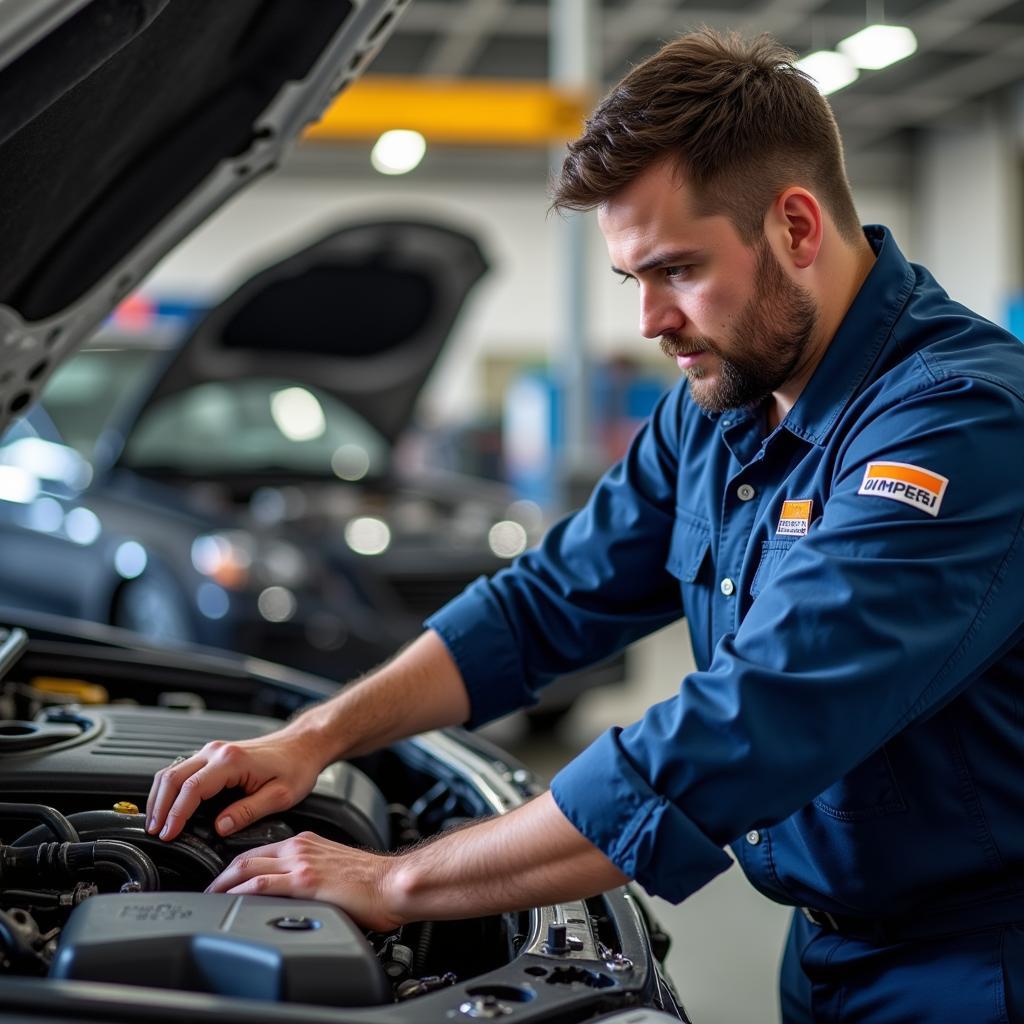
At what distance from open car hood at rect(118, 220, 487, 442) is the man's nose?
2955 millimetres

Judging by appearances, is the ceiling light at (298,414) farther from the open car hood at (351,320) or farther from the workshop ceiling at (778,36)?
the workshop ceiling at (778,36)

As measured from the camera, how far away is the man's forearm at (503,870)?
1.06 m

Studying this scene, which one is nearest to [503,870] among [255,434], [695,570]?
[695,570]

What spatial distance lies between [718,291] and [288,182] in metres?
15.0

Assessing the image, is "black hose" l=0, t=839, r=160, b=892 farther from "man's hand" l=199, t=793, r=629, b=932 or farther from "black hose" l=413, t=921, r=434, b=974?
"black hose" l=413, t=921, r=434, b=974

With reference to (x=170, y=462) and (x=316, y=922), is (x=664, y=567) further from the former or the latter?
(x=170, y=462)

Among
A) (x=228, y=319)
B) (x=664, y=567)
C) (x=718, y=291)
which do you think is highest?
(x=228, y=319)

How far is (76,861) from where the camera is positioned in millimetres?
1201

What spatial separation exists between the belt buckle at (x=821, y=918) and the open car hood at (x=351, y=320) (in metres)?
3.13

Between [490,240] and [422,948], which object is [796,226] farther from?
[490,240]

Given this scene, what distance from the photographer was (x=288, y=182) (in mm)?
15430

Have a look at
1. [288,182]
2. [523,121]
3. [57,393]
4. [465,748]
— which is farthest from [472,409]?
[465,748]

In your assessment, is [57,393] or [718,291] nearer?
[718,291]

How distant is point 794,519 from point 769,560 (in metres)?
0.06
